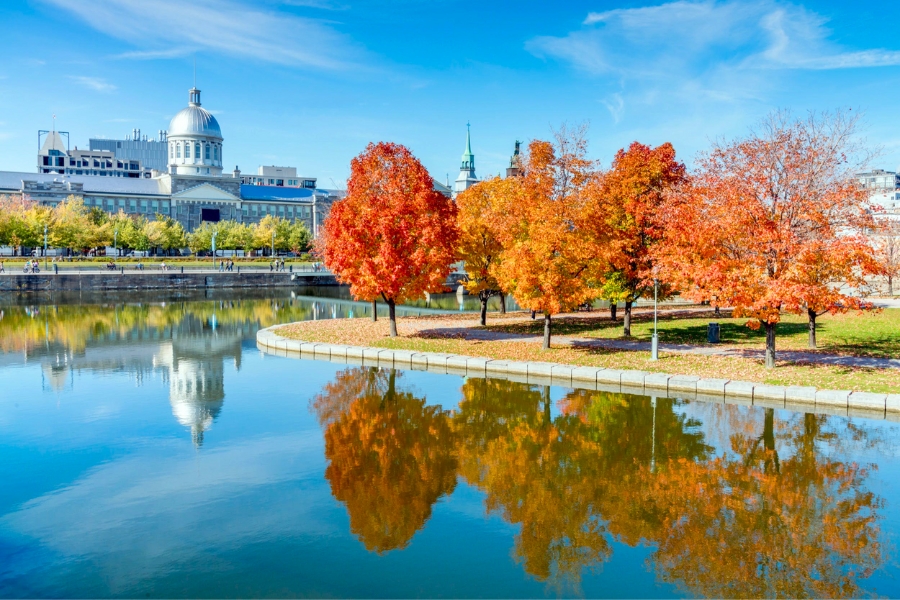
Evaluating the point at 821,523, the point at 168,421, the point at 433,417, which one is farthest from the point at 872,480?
the point at 168,421

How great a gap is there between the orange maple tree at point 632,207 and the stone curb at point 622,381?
6706mm

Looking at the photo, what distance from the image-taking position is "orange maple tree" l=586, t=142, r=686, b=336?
99.1 feet

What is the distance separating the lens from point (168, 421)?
18.9 metres

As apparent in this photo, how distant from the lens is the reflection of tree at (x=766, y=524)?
413 inches

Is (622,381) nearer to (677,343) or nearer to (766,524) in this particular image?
(677,343)

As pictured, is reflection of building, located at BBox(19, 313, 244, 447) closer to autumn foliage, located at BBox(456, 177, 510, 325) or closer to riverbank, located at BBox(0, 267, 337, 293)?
autumn foliage, located at BBox(456, 177, 510, 325)

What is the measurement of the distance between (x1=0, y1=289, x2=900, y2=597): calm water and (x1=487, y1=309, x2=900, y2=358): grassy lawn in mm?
9519

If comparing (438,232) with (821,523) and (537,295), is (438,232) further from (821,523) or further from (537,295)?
(821,523)

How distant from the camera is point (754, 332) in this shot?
1289 inches

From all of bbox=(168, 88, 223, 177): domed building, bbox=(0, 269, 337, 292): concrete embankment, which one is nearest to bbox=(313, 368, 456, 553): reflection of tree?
bbox=(0, 269, 337, 292): concrete embankment

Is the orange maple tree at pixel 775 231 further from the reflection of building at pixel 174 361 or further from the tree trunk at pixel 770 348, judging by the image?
the reflection of building at pixel 174 361

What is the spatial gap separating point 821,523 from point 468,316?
103ft

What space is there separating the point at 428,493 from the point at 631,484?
13.2 ft

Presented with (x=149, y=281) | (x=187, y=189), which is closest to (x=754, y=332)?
(x=149, y=281)
